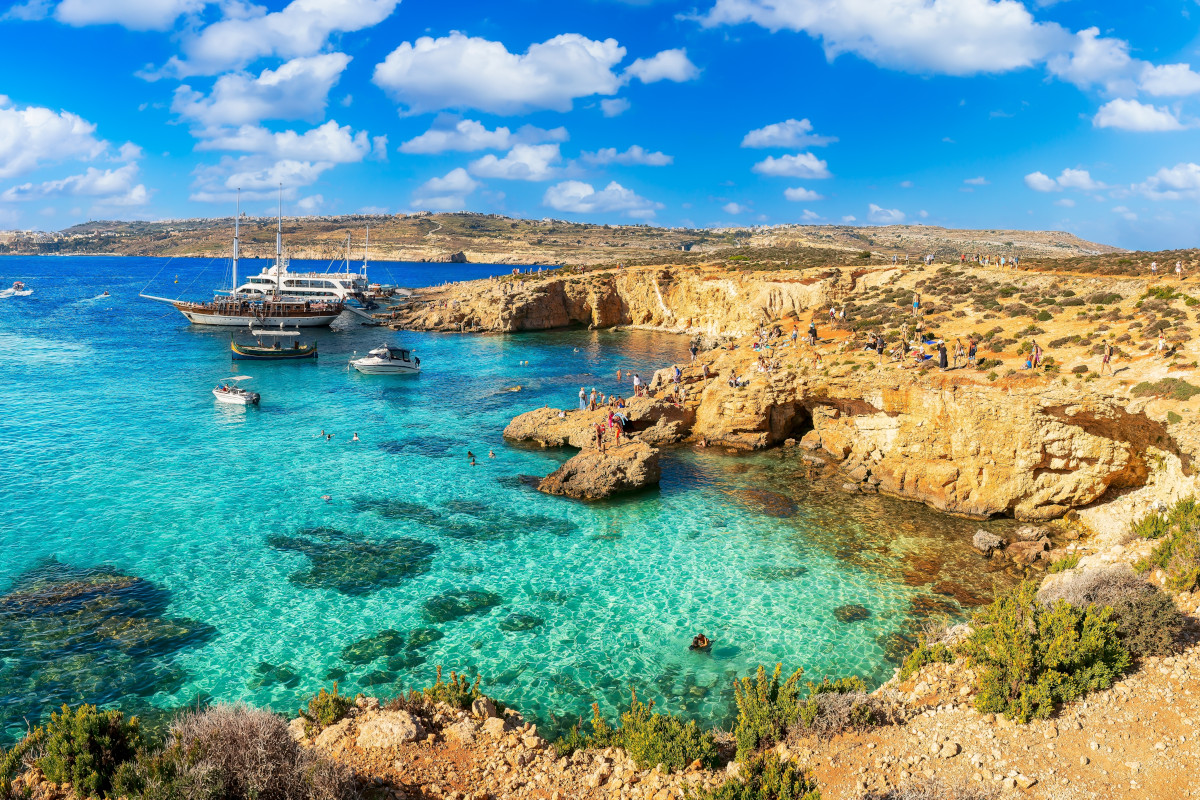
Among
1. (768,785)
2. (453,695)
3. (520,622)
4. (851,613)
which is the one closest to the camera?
(768,785)

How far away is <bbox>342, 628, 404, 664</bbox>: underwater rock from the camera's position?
13.9 metres

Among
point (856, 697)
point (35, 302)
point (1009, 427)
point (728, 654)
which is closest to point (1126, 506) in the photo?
point (1009, 427)

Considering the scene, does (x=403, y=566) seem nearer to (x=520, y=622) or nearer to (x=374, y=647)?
(x=374, y=647)

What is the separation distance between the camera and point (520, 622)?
1545 cm

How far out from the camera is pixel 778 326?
137 ft

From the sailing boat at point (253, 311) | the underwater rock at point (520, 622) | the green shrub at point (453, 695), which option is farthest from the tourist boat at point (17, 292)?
the green shrub at point (453, 695)

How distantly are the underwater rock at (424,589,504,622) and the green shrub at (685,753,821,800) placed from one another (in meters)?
8.83

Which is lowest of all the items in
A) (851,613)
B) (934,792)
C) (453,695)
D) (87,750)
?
(851,613)

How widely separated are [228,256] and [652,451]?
7373 inches

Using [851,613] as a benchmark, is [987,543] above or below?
above

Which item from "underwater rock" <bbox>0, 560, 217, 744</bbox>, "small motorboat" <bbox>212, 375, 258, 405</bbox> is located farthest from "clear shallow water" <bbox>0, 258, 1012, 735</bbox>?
"small motorboat" <bbox>212, 375, 258, 405</bbox>

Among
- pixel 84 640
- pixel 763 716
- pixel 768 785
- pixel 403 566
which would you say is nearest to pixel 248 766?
pixel 768 785

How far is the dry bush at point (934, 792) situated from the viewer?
290 inches

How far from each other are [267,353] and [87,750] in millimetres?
46332
